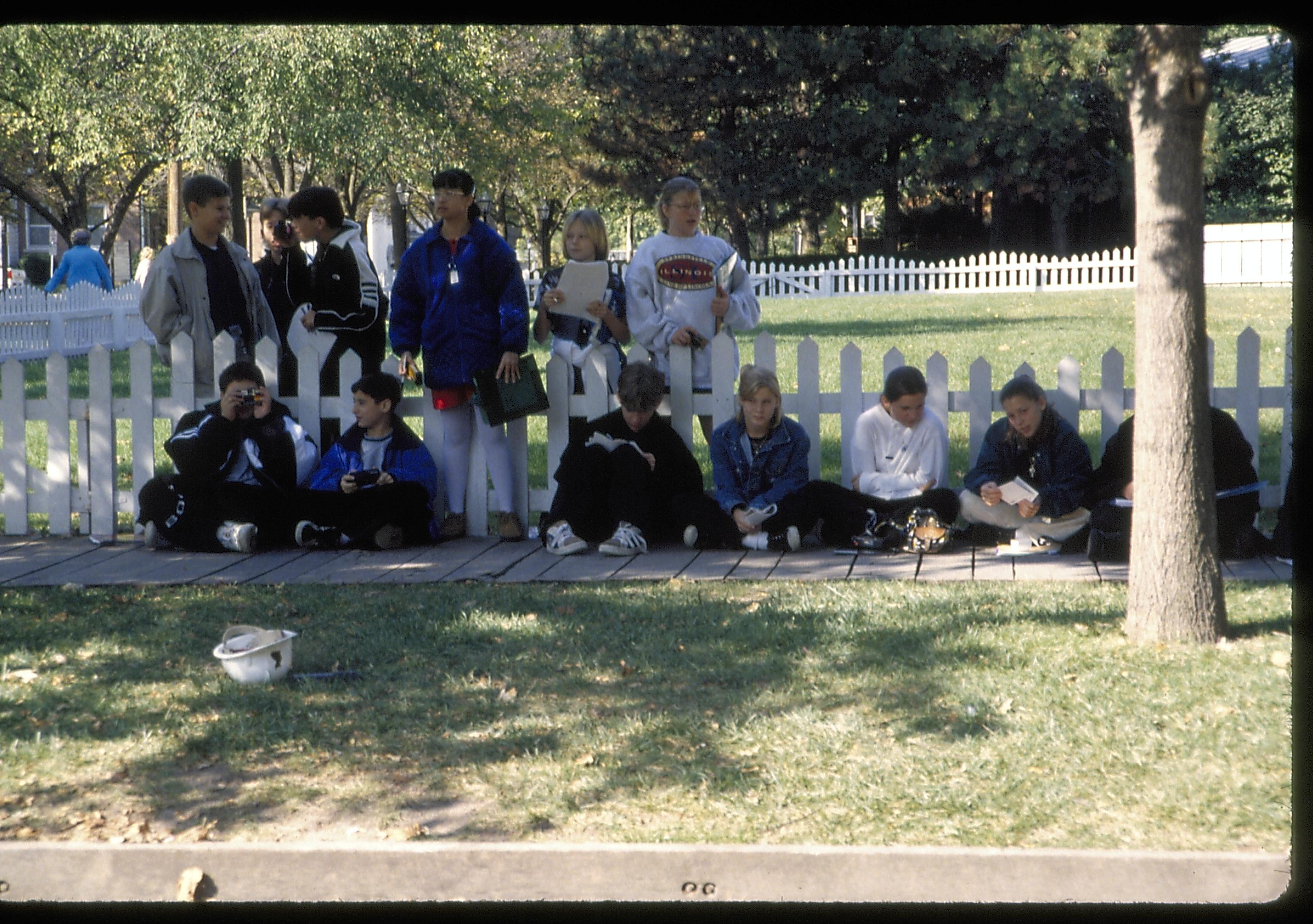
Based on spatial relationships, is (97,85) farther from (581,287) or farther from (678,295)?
(678,295)

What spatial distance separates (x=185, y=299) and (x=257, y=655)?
3574 mm

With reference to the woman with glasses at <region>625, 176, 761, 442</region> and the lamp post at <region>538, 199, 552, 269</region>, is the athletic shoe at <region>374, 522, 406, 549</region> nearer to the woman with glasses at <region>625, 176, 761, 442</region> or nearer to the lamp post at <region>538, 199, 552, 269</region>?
the woman with glasses at <region>625, 176, 761, 442</region>

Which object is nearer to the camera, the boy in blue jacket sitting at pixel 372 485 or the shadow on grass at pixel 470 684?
the shadow on grass at pixel 470 684

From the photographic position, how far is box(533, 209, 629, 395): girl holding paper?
25.1ft

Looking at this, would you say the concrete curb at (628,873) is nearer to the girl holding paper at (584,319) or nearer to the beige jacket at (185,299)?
the girl holding paper at (584,319)

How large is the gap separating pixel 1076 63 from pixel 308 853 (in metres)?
38.8

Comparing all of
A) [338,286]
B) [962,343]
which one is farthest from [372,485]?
[962,343]

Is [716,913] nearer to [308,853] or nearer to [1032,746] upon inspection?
[308,853]

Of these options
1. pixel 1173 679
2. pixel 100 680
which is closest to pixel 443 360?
pixel 100 680

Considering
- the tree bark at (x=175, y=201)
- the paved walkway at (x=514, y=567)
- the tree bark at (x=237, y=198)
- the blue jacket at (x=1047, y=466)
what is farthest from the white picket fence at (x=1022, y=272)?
the blue jacket at (x=1047, y=466)

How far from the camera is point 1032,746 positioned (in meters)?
4.28

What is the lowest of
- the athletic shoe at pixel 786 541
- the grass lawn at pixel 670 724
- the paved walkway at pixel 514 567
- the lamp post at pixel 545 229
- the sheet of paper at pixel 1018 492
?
the grass lawn at pixel 670 724

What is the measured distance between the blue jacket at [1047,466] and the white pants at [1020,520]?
40mm

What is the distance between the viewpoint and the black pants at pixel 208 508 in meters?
7.57
